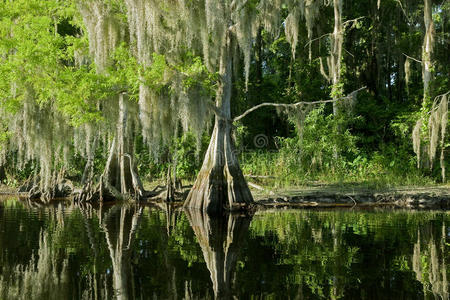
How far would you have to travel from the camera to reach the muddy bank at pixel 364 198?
13648 mm

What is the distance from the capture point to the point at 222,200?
12352 mm

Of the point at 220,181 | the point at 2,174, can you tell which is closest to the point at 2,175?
the point at 2,174

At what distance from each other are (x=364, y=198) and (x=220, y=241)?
301 inches

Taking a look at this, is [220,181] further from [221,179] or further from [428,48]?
[428,48]

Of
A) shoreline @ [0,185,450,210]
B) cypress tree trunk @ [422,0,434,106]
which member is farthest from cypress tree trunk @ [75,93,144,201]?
cypress tree trunk @ [422,0,434,106]

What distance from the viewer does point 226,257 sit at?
267 inches

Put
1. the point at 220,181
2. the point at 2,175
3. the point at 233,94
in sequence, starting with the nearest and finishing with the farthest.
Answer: the point at 220,181 < the point at 2,175 < the point at 233,94

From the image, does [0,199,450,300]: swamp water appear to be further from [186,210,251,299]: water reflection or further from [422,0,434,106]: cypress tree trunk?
[422,0,434,106]: cypress tree trunk

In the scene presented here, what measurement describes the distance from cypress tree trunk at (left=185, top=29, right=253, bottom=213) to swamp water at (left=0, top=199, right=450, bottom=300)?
119cm

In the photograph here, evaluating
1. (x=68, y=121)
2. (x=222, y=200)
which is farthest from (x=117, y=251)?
(x=68, y=121)

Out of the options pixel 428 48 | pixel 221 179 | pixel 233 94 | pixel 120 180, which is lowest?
pixel 120 180

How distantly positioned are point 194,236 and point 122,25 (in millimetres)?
7235

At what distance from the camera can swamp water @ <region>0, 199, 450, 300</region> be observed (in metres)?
5.13

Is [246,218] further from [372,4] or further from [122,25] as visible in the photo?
[372,4]
